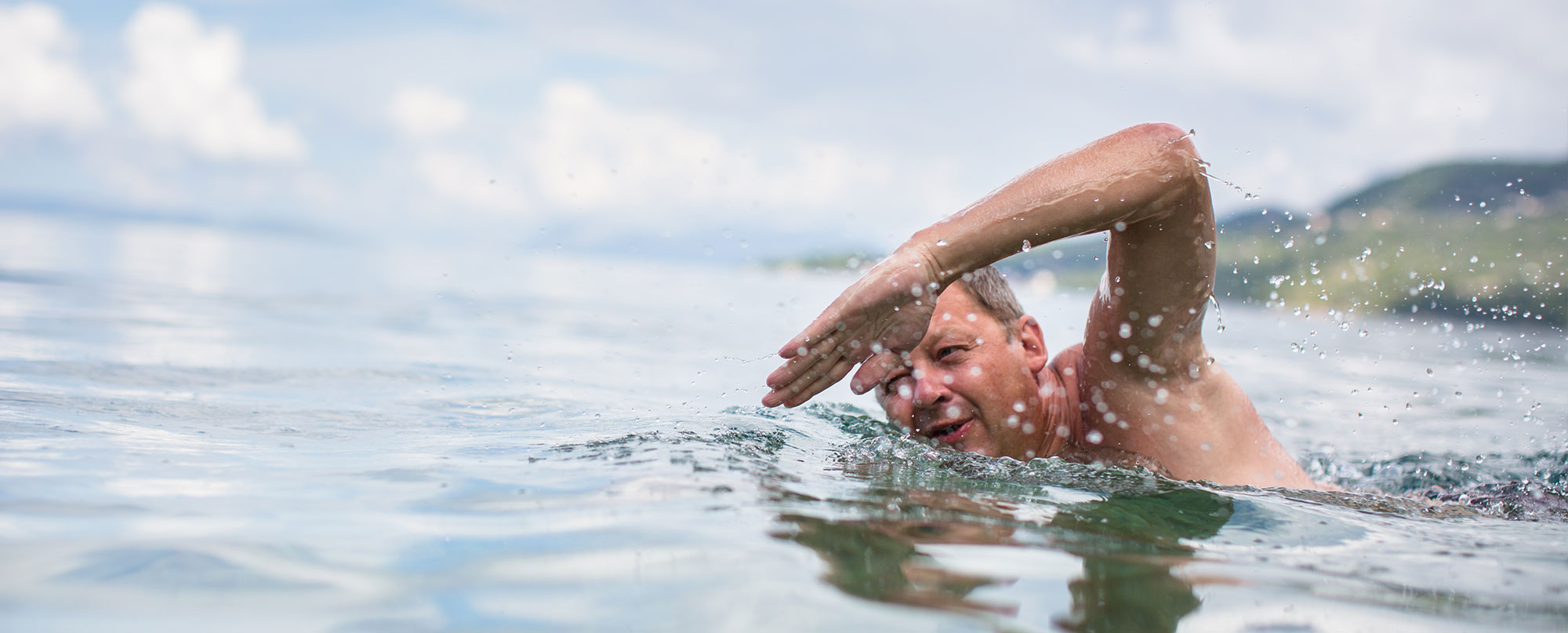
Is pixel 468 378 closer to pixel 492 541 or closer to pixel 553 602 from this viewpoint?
pixel 492 541

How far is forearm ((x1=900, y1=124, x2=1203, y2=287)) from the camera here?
3459 millimetres

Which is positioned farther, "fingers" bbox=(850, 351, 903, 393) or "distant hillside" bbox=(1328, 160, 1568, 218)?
"distant hillside" bbox=(1328, 160, 1568, 218)

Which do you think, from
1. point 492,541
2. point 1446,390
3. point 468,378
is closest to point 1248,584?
point 492,541

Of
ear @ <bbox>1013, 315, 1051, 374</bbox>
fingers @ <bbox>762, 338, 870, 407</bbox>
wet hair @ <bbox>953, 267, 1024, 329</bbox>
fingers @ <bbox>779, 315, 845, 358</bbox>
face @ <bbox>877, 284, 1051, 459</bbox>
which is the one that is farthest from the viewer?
ear @ <bbox>1013, 315, 1051, 374</bbox>

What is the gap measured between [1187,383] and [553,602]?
3.14 metres

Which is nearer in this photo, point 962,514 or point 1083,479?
point 962,514

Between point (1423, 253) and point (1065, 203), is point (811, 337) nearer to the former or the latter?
point (1065, 203)

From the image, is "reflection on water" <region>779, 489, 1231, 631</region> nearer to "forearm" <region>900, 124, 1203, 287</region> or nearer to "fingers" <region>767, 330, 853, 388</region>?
"fingers" <region>767, 330, 853, 388</region>

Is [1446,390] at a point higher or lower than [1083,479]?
higher

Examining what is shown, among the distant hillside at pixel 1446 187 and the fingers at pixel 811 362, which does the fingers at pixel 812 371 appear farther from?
the distant hillside at pixel 1446 187

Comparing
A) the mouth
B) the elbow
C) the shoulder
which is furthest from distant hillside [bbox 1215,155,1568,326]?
the elbow

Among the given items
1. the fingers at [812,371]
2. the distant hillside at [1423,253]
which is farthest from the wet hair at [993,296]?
the distant hillside at [1423,253]

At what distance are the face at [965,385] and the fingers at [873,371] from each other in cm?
39

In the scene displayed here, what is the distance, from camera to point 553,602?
7.23 feet
